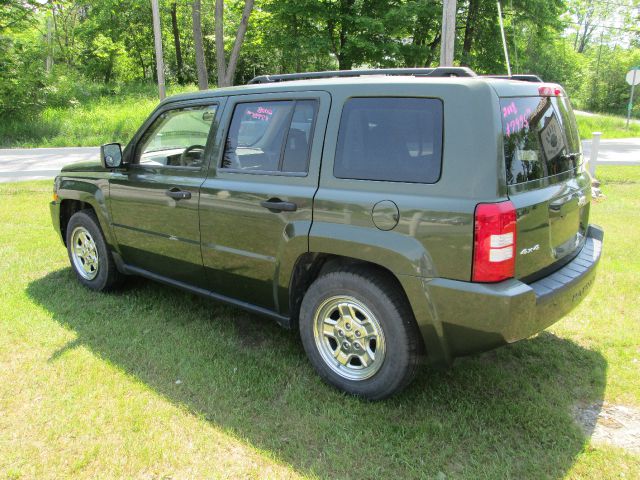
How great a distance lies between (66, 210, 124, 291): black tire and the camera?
15.6 ft

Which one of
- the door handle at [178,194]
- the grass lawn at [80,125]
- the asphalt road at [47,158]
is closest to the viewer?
the door handle at [178,194]

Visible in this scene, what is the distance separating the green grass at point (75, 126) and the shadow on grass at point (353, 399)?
642 inches

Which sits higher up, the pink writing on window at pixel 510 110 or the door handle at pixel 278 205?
the pink writing on window at pixel 510 110

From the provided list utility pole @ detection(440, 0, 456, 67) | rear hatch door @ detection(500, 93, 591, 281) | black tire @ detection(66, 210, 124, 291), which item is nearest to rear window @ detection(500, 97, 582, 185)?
rear hatch door @ detection(500, 93, 591, 281)

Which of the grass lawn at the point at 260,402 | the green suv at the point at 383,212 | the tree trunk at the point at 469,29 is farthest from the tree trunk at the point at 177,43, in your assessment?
the green suv at the point at 383,212

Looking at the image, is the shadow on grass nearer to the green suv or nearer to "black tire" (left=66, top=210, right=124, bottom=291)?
the green suv

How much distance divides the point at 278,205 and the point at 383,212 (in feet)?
2.41

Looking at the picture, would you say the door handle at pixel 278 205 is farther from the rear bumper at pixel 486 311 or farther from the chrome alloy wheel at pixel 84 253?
the chrome alloy wheel at pixel 84 253

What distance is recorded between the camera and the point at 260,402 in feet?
10.3

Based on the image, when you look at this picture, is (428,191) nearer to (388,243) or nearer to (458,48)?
(388,243)

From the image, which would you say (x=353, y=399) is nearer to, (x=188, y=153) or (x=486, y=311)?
(x=486, y=311)

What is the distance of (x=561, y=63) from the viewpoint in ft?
167

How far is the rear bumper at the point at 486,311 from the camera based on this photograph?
8.36 feet

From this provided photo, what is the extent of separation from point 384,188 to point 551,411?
62.3 inches
